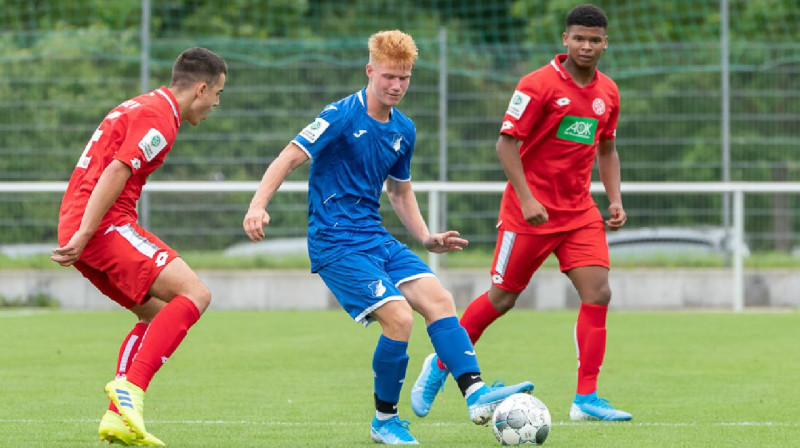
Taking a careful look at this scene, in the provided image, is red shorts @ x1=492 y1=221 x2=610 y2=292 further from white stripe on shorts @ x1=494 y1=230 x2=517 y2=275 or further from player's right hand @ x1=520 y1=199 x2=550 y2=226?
player's right hand @ x1=520 y1=199 x2=550 y2=226

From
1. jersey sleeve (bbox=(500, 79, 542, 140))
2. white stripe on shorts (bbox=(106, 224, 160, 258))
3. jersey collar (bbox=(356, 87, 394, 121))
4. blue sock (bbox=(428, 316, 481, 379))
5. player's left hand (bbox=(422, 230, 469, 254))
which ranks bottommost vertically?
blue sock (bbox=(428, 316, 481, 379))

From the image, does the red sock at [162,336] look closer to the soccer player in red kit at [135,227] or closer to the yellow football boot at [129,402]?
the soccer player in red kit at [135,227]

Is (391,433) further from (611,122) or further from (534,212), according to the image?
(611,122)

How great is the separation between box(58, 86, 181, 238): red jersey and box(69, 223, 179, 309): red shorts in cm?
6

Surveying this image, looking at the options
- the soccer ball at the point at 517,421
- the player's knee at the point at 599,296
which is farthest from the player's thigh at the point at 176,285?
the player's knee at the point at 599,296

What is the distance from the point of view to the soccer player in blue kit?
5.87 meters

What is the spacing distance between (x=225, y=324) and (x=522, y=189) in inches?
258

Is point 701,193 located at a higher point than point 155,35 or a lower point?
lower

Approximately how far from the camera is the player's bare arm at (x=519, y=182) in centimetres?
680

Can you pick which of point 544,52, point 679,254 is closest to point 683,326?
point 679,254

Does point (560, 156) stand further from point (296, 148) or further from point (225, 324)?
point (225, 324)

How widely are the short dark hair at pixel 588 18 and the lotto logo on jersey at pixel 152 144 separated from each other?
2298 millimetres

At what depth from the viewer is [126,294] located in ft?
19.3

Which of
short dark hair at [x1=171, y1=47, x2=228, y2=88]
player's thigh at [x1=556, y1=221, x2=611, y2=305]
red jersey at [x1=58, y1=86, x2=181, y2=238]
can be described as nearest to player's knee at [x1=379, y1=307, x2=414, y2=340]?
red jersey at [x1=58, y1=86, x2=181, y2=238]
